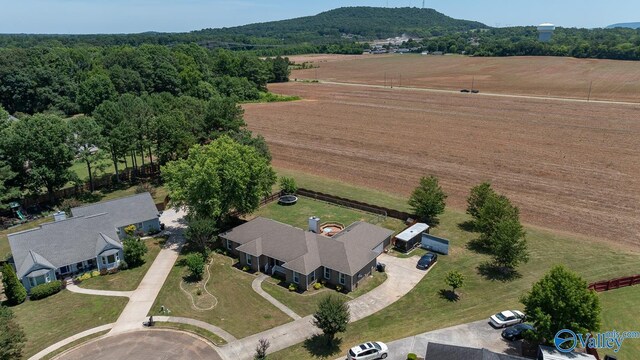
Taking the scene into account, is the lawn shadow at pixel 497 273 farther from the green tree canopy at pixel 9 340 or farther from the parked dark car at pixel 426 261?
the green tree canopy at pixel 9 340

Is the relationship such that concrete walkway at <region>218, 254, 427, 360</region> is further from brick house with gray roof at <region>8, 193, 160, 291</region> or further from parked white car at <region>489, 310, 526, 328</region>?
brick house with gray roof at <region>8, 193, 160, 291</region>

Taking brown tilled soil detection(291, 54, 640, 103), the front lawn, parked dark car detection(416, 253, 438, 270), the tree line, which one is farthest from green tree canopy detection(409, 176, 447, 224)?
brown tilled soil detection(291, 54, 640, 103)

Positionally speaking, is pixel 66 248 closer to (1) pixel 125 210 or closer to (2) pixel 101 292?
(2) pixel 101 292

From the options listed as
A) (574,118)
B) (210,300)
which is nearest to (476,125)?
(574,118)

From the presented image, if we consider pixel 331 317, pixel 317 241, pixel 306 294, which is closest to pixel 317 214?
pixel 317 241

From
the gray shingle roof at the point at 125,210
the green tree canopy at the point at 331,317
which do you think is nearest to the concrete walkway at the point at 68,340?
the gray shingle roof at the point at 125,210

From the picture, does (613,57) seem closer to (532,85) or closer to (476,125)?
(532,85)

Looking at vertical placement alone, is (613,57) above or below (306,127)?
above
